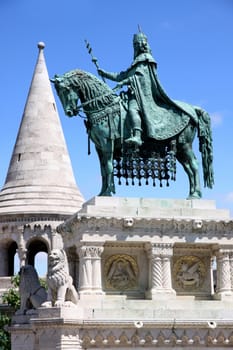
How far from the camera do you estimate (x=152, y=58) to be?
24.3 metres

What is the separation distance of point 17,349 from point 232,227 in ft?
23.3

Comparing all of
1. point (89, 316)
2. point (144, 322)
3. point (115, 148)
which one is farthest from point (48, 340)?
point (115, 148)

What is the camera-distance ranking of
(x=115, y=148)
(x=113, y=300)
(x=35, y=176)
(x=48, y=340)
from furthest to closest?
(x=35, y=176)
(x=115, y=148)
(x=113, y=300)
(x=48, y=340)

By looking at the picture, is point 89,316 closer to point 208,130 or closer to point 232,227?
point 232,227

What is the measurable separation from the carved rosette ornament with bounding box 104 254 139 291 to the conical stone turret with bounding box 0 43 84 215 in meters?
19.6

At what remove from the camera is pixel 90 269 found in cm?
2189

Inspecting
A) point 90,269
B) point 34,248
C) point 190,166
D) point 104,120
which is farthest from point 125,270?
point 34,248

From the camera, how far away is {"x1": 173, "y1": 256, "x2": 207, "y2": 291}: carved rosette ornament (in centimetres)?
2305

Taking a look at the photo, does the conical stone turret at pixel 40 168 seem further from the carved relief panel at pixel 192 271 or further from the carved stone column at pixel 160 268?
the carved stone column at pixel 160 268

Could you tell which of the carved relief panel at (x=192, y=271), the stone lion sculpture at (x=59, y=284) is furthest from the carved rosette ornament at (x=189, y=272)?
the stone lion sculpture at (x=59, y=284)

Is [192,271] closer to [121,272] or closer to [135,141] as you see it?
[121,272]

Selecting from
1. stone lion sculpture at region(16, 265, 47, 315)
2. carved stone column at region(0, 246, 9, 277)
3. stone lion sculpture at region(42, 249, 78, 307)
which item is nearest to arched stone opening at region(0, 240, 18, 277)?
carved stone column at region(0, 246, 9, 277)

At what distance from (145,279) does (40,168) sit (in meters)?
21.5

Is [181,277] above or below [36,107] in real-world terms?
below
